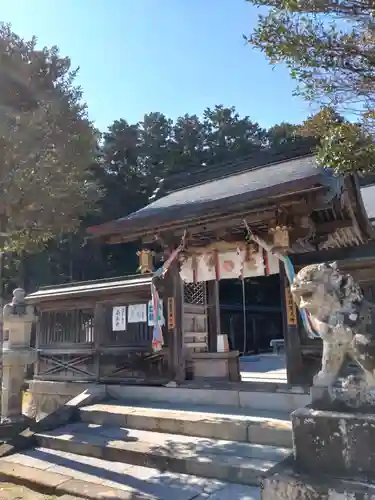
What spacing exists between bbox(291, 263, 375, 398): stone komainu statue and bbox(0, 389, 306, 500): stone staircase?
2268mm

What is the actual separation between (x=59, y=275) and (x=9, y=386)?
67.5ft

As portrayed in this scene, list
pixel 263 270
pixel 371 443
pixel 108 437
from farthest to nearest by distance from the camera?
pixel 263 270 < pixel 108 437 < pixel 371 443

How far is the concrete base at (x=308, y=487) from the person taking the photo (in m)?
2.54

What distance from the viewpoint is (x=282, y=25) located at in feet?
A: 15.8

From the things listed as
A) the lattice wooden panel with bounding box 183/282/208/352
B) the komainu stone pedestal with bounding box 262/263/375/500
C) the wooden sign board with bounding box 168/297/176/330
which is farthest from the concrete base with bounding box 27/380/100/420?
the komainu stone pedestal with bounding box 262/263/375/500

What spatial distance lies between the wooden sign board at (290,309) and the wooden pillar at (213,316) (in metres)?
3.61

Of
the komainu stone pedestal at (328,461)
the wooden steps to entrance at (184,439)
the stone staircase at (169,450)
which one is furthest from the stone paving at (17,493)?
the komainu stone pedestal at (328,461)

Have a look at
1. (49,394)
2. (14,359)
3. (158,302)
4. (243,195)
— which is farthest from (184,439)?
(49,394)

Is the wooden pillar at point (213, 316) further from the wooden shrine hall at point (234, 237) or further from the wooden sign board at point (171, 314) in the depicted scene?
the wooden sign board at point (171, 314)

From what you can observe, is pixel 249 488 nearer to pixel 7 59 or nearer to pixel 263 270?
pixel 263 270

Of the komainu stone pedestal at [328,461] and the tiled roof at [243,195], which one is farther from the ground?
the tiled roof at [243,195]

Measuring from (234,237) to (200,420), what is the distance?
151 inches

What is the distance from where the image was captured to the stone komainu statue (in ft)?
9.71

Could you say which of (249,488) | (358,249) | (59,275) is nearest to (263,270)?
(358,249)
